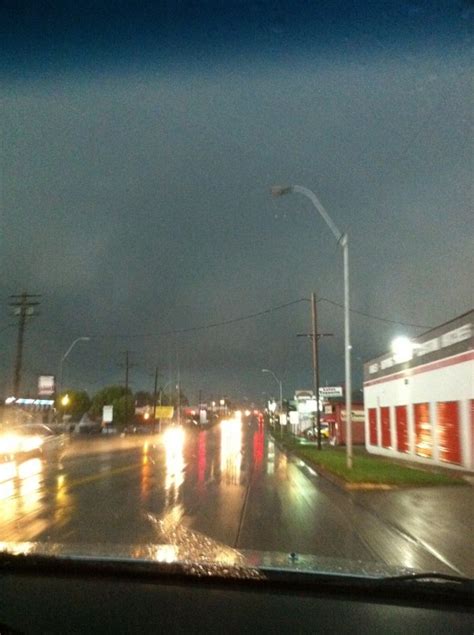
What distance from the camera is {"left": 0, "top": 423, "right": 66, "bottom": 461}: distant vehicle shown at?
28933 mm

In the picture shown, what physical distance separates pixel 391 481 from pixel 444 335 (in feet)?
29.5

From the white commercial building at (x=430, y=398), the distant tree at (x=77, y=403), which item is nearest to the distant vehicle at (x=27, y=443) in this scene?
the white commercial building at (x=430, y=398)

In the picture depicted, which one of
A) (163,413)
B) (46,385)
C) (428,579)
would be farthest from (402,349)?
(163,413)

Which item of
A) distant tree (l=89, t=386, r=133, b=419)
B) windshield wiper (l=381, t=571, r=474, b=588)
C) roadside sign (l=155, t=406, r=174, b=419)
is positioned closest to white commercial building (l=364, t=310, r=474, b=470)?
windshield wiper (l=381, t=571, r=474, b=588)

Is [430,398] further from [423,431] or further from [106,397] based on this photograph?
[106,397]

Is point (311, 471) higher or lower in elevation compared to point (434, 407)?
lower

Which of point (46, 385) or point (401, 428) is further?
point (46, 385)

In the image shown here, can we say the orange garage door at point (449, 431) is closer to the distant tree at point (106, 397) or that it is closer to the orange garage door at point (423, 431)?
the orange garage door at point (423, 431)

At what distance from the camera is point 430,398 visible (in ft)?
91.7

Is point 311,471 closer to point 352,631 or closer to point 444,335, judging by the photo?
point 444,335

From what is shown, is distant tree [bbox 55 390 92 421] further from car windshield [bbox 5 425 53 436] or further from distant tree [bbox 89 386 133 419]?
car windshield [bbox 5 425 53 436]

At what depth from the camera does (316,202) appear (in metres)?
21.3

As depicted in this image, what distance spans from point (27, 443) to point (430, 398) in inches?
675

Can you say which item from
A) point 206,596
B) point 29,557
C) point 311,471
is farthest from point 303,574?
point 311,471
